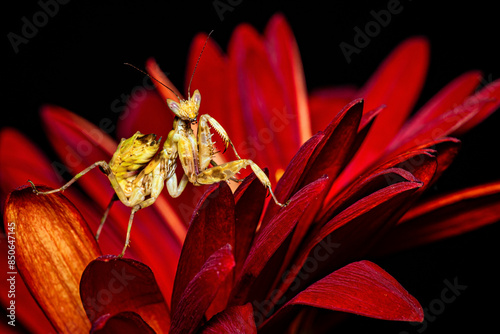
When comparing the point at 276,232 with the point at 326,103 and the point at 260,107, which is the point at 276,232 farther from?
the point at 326,103

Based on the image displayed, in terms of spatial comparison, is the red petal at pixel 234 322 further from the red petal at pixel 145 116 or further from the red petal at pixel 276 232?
the red petal at pixel 145 116

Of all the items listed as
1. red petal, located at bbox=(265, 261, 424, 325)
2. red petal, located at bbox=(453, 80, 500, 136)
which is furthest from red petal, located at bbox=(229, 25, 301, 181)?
red petal, located at bbox=(265, 261, 424, 325)

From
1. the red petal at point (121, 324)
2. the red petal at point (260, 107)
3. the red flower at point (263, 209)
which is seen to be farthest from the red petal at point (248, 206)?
the red petal at point (260, 107)

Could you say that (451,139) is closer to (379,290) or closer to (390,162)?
(390,162)

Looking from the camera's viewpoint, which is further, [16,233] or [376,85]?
[376,85]

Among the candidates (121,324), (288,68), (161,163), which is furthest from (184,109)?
(121,324)

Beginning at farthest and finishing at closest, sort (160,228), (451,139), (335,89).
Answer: (335,89)
(160,228)
(451,139)

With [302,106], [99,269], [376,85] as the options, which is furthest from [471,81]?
[99,269]
